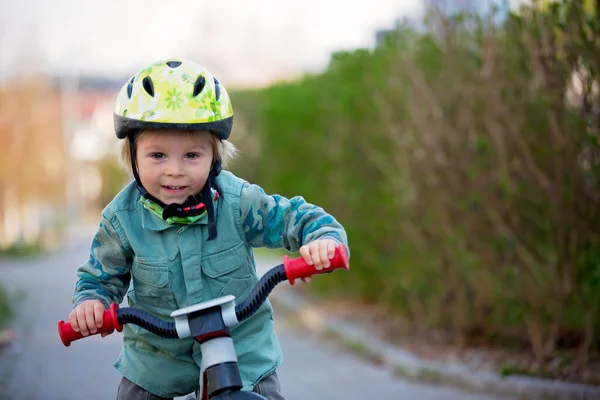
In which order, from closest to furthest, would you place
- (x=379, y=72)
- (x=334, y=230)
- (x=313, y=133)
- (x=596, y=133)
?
(x=334, y=230) → (x=596, y=133) → (x=379, y=72) → (x=313, y=133)

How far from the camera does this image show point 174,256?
9.86ft

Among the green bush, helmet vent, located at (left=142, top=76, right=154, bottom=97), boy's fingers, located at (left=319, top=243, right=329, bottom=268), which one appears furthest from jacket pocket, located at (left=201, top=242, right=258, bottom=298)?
the green bush

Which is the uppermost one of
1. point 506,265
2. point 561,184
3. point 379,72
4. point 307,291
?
point 379,72

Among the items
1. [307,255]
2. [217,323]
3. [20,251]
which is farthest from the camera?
[20,251]

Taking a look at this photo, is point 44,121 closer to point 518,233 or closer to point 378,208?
point 378,208

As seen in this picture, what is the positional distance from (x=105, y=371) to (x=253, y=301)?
511 centimetres

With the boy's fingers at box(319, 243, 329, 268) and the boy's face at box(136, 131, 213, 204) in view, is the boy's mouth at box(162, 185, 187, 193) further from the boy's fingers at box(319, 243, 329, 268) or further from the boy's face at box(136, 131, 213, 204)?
the boy's fingers at box(319, 243, 329, 268)

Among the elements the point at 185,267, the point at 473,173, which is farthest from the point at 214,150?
the point at 473,173

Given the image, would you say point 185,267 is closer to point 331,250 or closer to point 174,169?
point 174,169

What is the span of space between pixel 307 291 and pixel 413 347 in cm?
493

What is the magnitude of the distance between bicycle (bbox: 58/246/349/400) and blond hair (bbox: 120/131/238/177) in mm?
596

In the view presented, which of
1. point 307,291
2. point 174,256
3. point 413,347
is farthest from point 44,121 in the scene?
point 174,256

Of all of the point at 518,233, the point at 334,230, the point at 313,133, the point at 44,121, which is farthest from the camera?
the point at 44,121

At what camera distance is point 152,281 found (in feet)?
9.85
